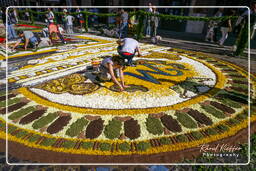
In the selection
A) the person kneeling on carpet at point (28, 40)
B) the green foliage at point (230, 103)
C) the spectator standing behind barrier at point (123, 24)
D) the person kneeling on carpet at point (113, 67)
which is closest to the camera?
the green foliage at point (230, 103)

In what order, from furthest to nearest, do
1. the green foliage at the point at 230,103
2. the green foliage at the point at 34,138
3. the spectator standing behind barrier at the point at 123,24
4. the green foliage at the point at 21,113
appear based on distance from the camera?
the spectator standing behind barrier at the point at 123,24 → the green foliage at the point at 230,103 → the green foliage at the point at 21,113 → the green foliage at the point at 34,138

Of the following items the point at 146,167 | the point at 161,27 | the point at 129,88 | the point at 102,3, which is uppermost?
the point at 102,3

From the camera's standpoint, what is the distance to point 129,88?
12.9 ft

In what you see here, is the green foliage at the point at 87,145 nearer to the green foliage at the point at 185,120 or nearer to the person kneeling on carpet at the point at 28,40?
the green foliage at the point at 185,120

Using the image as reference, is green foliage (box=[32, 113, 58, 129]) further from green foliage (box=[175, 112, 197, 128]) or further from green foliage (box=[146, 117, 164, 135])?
green foliage (box=[175, 112, 197, 128])

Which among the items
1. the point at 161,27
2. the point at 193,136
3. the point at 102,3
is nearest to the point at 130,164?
the point at 193,136

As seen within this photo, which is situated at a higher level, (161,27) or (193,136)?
(161,27)

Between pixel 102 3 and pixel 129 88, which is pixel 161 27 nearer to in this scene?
pixel 102 3

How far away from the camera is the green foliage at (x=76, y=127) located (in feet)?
8.32

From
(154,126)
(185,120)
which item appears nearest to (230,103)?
(185,120)

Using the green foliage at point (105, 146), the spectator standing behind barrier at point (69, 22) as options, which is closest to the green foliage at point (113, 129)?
the green foliage at point (105, 146)

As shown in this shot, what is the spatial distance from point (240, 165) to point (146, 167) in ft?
4.20

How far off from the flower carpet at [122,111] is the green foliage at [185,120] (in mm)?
18

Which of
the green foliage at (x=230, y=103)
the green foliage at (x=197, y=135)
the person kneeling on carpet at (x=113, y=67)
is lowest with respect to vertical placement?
the green foliage at (x=197, y=135)
